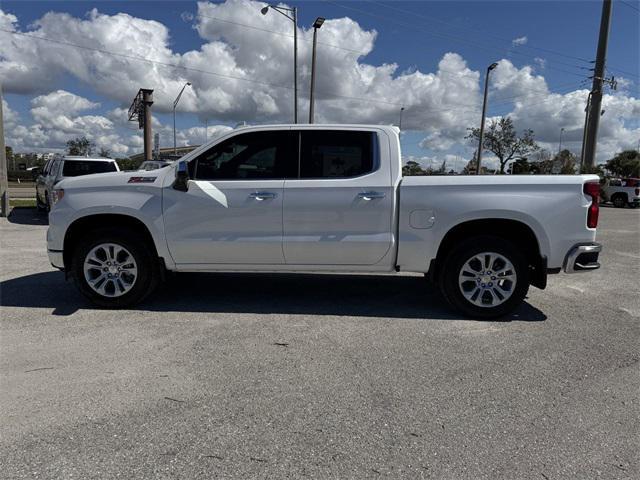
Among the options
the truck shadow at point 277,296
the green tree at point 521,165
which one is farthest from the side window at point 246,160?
the green tree at point 521,165

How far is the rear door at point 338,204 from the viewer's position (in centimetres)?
496

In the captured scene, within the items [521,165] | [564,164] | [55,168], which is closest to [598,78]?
[521,165]

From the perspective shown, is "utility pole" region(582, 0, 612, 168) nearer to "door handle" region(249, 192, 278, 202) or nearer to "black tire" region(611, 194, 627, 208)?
"black tire" region(611, 194, 627, 208)

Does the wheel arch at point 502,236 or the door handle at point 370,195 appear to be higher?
the door handle at point 370,195

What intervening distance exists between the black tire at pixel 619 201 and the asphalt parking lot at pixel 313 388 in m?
27.2

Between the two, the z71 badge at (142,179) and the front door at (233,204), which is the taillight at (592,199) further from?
the z71 badge at (142,179)

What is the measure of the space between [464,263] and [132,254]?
11.4ft

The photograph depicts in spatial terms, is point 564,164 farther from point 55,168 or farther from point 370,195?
point 370,195

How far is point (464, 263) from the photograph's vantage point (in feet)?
16.3

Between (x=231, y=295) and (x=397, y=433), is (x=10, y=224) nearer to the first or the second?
(x=231, y=295)

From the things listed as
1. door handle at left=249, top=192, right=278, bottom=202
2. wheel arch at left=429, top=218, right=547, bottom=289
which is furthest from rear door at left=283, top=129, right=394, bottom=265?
wheel arch at left=429, top=218, right=547, bottom=289

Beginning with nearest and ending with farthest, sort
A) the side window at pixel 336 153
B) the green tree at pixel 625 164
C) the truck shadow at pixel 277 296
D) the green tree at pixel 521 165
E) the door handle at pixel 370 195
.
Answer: the door handle at pixel 370 195 < the side window at pixel 336 153 < the truck shadow at pixel 277 296 < the green tree at pixel 521 165 < the green tree at pixel 625 164

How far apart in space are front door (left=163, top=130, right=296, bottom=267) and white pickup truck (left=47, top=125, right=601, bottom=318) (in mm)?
11

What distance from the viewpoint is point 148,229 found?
513cm
